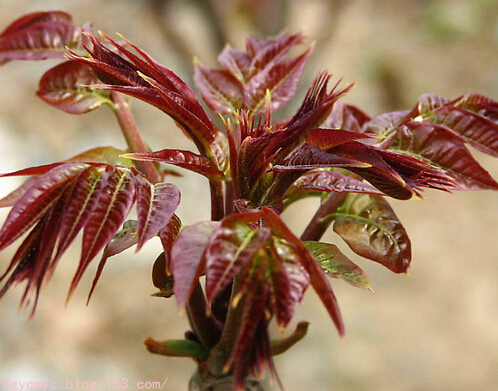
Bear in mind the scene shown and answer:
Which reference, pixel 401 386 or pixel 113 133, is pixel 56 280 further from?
pixel 401 386

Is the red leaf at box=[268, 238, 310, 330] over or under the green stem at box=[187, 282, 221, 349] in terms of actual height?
over

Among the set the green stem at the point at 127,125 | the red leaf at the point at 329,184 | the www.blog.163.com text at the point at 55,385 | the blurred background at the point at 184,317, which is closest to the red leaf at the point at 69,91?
the green stem at the point at 127,125

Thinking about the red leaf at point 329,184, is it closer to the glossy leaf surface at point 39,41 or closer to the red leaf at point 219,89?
the red leaf at point 219,89

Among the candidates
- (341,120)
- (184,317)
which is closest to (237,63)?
(341,120)

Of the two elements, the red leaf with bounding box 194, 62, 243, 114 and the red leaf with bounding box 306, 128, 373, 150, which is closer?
the red leaf with bounding box 306, 128, 373, 150

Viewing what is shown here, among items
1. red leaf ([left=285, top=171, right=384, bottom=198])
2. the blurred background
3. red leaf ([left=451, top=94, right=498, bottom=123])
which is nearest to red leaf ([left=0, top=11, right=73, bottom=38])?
red leaf ([left=285, top=171, right=384, bottom=198])

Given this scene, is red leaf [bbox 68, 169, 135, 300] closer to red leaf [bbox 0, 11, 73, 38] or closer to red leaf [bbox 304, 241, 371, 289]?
red leaf [bbox 304, 241, 371, 289]

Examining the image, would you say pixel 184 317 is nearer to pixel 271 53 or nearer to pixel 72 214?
pixel 271 53
